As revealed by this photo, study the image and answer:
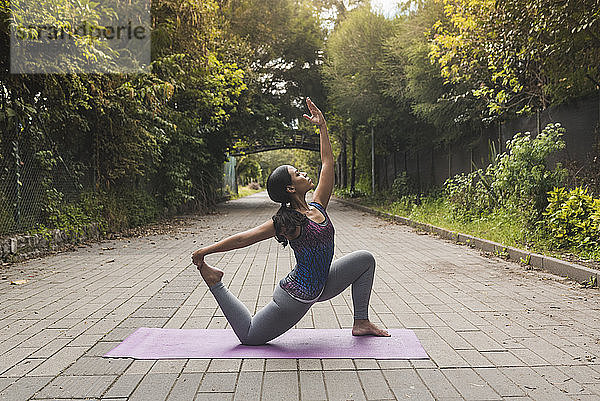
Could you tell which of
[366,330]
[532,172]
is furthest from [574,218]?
[366,330]

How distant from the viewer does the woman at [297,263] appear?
3.76 meters

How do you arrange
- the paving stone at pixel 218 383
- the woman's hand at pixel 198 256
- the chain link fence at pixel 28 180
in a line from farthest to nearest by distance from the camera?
the chain link fence at pixel 28 180 < the woman's hand at pixel 198 256 < the paving stone at pixel 218 383

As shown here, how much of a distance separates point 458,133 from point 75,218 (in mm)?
11379

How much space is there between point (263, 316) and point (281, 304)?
219 millimetres

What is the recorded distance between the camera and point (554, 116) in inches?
440

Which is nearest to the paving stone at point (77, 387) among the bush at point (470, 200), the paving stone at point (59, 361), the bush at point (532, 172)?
the paving stone at point (59, 361)

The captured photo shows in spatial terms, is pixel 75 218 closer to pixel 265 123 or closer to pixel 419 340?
pixel 419 340

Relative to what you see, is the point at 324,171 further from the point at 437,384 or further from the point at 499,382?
the point at 499,382

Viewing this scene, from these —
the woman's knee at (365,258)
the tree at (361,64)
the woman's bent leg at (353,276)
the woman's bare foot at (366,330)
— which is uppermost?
the tree at (361,64)

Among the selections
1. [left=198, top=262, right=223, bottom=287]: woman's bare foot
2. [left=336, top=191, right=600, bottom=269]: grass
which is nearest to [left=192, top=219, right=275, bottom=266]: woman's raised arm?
[left=198, top=262, right=223, bottom=287]: woman's bare foot

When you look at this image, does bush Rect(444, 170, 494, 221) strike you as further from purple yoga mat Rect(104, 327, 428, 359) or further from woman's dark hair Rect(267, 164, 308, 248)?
woman's dark hair Rect(267, 164, 308, 248)

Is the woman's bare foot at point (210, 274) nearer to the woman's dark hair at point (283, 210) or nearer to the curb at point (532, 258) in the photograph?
the woman's dark hair at point (283, 210)

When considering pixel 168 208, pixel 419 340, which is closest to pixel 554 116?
pixel 419 340

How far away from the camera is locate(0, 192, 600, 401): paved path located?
3.24 m
